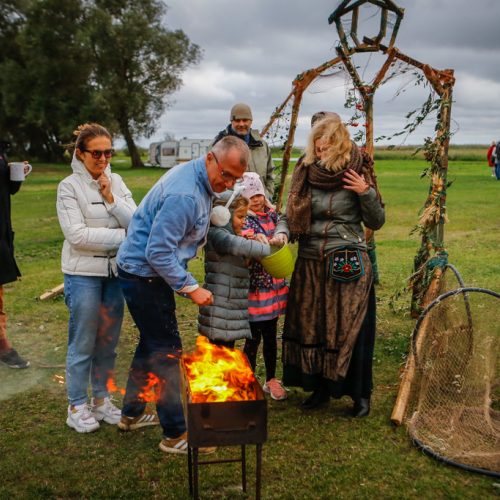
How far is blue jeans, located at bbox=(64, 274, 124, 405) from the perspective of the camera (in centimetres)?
418

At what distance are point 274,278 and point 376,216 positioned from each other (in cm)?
93

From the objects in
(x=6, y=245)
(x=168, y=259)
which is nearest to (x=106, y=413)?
(x=168, y=259)

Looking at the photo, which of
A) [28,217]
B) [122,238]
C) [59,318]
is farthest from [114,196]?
[28,217]

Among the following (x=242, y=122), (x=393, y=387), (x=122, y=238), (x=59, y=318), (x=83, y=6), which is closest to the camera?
(x=122, y=238)

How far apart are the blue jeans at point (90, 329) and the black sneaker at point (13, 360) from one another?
149cm

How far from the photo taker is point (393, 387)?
205 inches

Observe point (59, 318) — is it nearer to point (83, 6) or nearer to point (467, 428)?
point (467, 428)

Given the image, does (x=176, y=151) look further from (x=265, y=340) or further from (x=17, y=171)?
(x=265, y=340)

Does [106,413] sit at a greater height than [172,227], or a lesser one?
lesser

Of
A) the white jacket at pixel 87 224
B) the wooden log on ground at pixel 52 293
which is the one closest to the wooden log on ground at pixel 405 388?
the white jacket at pixel 87 224

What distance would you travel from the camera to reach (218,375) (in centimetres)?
353

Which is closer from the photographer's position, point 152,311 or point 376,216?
→ point 152,311

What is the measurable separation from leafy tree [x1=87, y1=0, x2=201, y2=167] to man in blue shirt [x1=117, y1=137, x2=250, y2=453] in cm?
3945

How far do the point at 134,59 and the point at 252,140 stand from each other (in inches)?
1573
